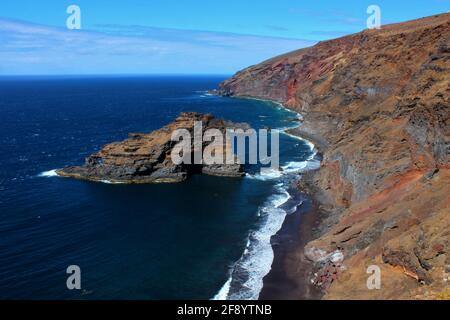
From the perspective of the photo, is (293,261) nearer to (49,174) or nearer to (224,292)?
(224,292)

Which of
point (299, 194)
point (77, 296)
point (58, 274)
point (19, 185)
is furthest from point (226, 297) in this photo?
point (19, 185)

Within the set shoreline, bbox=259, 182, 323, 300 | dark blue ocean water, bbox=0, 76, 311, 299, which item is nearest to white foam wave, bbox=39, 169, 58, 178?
dark blue ocean water, bbox=0, 76, 311, 299

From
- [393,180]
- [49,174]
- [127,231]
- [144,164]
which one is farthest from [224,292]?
[49,174]

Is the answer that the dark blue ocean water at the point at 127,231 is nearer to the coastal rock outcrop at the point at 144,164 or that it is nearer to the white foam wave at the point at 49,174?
the white foam wave at the point at 49,174

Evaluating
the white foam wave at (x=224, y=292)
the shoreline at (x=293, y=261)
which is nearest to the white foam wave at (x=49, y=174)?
the shoreline at (x=293, y=261)

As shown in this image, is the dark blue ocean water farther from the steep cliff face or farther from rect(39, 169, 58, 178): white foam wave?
the steep cliff face
